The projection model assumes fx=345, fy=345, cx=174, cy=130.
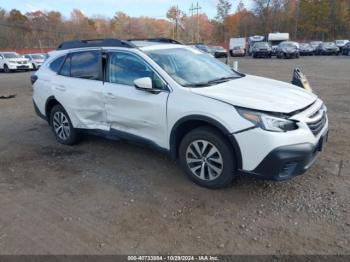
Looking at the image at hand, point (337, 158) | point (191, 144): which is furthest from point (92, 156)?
point (337, 158)

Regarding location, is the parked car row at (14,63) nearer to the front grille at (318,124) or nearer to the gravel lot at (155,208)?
the gravel lot at (155,208)

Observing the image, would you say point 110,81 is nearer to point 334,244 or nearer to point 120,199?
point 120,199

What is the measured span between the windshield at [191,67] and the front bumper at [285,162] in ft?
4.28

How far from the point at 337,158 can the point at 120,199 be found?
3.15 m

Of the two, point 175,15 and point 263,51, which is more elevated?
point 175,15

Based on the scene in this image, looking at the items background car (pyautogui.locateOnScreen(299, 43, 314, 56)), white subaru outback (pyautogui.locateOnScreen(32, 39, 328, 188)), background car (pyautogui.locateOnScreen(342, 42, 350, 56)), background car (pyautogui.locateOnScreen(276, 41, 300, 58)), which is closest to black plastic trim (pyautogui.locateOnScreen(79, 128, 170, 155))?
white subaru outback (pyautogui.locateOnScreen(32, 39, 328, 188))

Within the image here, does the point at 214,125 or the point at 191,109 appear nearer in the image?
the point at 214,125

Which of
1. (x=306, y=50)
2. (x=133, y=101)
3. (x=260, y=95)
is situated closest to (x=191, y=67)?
(x=133, y=101)

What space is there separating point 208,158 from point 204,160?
0.06m

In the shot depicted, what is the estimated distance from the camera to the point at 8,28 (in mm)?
62156

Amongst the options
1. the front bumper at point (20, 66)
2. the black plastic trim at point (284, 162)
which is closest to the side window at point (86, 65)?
the black plastic trim at point (284, 162)

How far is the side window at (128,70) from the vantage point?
4429 mm

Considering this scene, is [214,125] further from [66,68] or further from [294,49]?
[294,49]

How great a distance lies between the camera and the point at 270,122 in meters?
3.58
